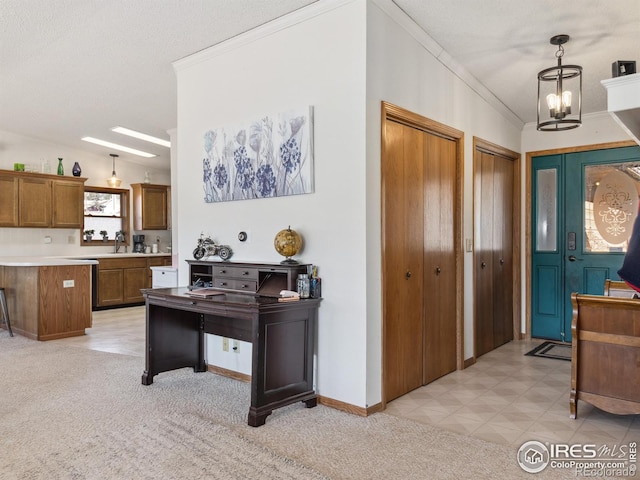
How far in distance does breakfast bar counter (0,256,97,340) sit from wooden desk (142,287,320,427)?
2.52 m

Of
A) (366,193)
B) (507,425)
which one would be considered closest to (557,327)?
(507,425)

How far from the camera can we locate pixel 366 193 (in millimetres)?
3031

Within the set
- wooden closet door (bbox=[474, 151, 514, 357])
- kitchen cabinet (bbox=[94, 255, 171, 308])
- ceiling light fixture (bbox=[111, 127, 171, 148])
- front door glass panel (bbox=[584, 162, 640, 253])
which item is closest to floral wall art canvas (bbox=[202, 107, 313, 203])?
wooden closet door (bbox=[474, 151, 514, 357])

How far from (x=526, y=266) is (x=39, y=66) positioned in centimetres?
560

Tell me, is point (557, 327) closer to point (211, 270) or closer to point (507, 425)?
point (507, 425)

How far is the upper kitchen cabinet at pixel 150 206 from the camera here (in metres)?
8.58

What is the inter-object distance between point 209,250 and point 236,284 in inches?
20.0

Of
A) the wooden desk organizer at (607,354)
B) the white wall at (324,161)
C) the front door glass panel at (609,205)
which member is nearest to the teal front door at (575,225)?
the front door glass panel at (609,205)

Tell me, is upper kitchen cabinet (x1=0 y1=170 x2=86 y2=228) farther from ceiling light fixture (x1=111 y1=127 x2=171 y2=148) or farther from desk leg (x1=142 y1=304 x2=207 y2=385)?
desk leg (x1=142 y1=304 x2=207 y2=385)

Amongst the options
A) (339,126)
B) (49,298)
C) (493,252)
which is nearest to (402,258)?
(339,126)

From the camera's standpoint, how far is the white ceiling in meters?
3.24

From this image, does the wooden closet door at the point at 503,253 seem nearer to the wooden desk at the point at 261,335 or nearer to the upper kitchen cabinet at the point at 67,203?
the wooden desk at the point at 261,335

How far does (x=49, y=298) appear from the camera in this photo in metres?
5.54

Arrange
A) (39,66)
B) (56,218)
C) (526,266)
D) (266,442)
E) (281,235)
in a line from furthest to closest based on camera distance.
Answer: (56,218) < (526,266) < (39,66) < (281,235) < (266,442)
